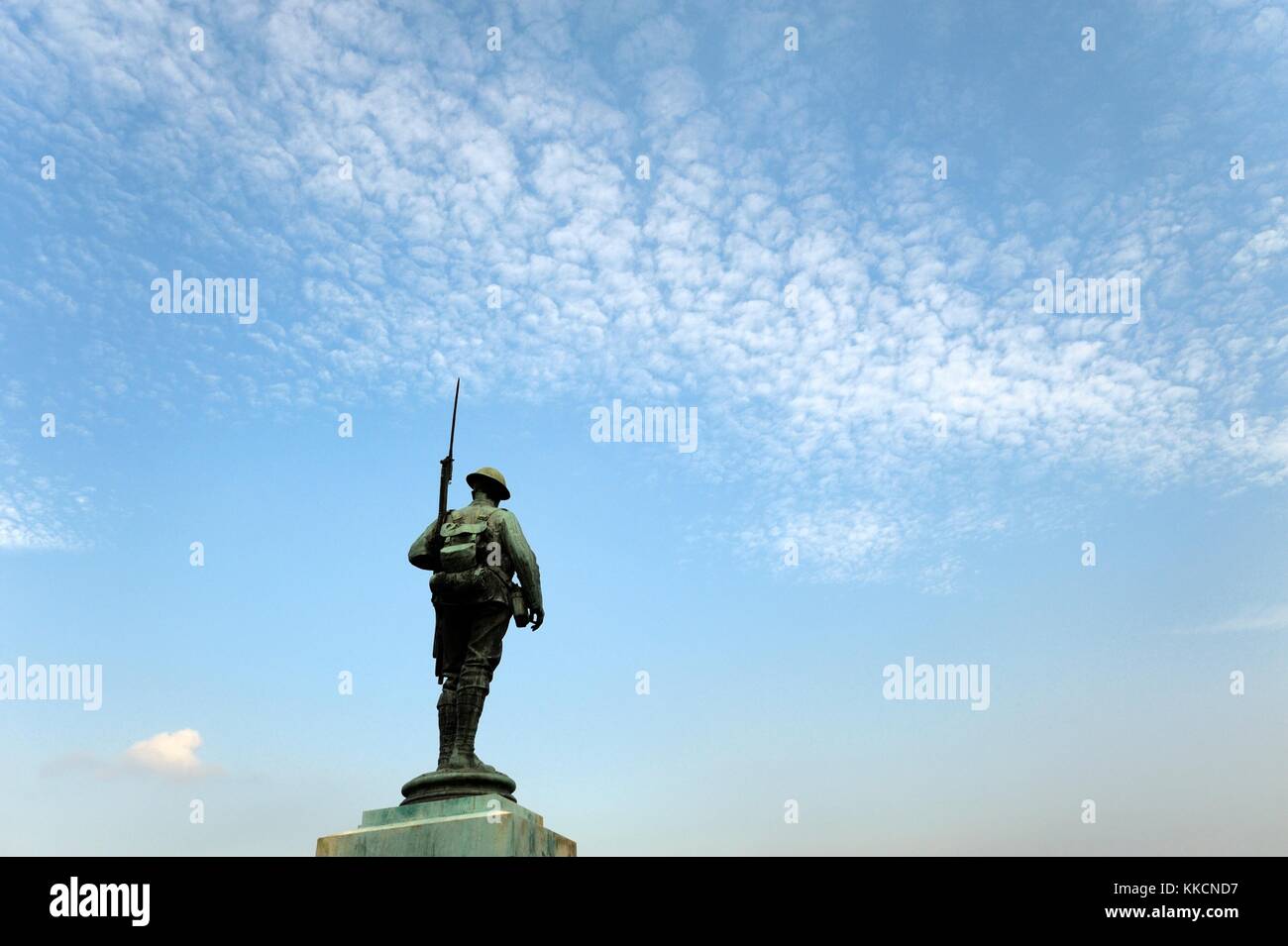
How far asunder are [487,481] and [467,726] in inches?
123

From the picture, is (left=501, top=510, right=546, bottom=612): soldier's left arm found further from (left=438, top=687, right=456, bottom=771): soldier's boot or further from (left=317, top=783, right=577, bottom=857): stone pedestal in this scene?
(left=317, top=783, right=577, bottom=857): stone pedestal

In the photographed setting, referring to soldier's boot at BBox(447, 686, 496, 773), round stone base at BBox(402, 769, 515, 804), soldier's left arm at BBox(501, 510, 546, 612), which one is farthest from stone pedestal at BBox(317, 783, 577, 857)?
soldier's left arm at BBox(501, 510, 546, 612)

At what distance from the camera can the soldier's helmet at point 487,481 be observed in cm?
1180

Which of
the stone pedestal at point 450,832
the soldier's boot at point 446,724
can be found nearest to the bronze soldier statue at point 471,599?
the soldier's boot at point 446,724

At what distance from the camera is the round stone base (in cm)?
967

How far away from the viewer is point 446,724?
34.1 feet

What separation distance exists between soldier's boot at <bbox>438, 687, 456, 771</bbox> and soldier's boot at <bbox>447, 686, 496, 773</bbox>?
60 mm

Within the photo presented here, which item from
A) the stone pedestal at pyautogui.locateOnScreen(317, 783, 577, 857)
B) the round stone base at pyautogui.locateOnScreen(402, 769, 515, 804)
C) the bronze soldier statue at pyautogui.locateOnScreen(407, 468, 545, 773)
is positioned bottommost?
the stone pedestal at pyautogui.locateOnScreen(317, 783, 577, 857)

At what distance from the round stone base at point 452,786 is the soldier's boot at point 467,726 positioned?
0.47 feet

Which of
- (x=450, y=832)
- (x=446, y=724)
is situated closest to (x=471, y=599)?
(x=446, y=724)

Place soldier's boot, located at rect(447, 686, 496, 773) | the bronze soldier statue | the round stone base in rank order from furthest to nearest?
1. the bronze soldier statue
2. soldier's boot, located at rect(447, 686, 496, 773)
3. the round stone base

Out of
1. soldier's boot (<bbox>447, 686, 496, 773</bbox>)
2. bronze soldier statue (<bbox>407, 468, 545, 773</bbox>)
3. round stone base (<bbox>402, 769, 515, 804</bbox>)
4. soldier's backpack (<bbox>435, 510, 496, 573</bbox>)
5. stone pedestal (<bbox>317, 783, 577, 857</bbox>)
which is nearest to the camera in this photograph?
stone pedestal (<bbox>317, 783, 577, 857</bbox>)
